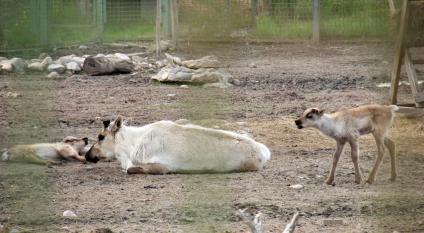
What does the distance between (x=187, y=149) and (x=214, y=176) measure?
3.49 ft

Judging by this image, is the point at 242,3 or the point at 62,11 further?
the point at 62,11

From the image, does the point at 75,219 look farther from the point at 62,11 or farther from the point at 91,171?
the point at 62,11

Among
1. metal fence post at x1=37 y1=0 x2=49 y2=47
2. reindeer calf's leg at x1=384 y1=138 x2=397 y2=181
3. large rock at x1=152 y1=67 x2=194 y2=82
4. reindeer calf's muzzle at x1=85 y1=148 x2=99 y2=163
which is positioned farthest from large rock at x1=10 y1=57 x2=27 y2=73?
metal fence post at x1=37 y1=0 x2=49 y2=47

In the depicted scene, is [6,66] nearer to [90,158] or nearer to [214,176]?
[90,158]

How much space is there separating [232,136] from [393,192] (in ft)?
4.85

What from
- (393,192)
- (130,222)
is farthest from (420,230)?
(130,222)

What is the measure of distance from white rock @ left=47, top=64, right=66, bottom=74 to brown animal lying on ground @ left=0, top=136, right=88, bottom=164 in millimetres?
5973

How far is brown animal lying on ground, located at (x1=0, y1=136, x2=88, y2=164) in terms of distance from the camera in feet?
23.2

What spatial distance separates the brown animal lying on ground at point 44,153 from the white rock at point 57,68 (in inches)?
235

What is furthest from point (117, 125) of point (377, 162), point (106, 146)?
point (377, 162)

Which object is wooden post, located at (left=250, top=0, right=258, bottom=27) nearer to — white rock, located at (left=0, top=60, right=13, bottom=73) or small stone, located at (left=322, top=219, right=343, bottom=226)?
small stone, located at (left=322, top=219, right=343, bottom=226)

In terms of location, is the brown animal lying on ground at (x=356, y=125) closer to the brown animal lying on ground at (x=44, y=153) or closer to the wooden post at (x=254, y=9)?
the brown animal lying on ground at (x=44, y=153)

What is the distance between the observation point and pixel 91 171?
6809 mm

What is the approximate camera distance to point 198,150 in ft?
21.5
